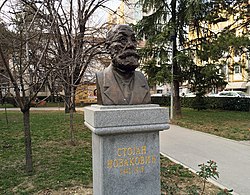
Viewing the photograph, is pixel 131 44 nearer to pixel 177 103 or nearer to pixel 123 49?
pixel 123 49

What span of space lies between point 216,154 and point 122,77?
4.75 m

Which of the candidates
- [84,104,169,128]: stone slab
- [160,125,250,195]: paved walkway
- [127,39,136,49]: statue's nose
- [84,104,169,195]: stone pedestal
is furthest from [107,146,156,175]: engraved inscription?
[160,125,250,195]: paved walkway

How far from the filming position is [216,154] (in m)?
7.11

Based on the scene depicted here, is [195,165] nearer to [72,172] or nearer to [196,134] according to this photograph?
[72,172]

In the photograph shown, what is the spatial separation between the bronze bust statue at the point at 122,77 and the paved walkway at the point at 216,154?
8.82 ft

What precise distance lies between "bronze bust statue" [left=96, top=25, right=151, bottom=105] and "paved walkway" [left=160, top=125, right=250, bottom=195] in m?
2.69

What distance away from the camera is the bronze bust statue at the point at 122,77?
3486 mm

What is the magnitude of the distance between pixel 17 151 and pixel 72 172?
2673 millimetres

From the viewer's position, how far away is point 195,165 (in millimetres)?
6129

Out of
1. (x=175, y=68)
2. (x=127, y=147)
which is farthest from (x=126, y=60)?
(x=175, y=68)

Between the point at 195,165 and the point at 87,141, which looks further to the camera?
the point at 87,141

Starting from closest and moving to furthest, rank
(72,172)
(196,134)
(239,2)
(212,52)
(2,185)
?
1. (2,185)
2. (72,172)
3. (196,134)
4. (212,52)
5. (239,2)

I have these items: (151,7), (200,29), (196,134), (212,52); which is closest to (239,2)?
(200,29)

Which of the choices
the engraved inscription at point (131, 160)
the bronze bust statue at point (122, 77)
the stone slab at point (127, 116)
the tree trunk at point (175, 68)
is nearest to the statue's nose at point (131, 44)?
the bronze bust statue at point (122, 77)
